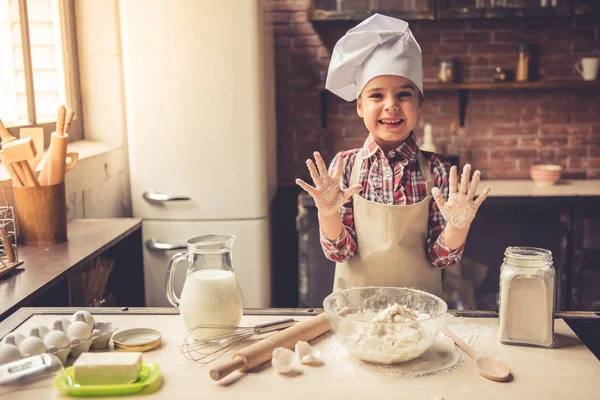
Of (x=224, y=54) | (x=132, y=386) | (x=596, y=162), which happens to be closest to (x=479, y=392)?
(x=132, y=386)

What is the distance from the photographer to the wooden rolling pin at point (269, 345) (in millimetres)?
1028

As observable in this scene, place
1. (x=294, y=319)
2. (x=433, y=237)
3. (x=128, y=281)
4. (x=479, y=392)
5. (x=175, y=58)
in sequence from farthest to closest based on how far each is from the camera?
(x=175, y=58)
(x=128, y=281)
(x=433, y=237)
(x=294, y=319)
(x=479, y=392)

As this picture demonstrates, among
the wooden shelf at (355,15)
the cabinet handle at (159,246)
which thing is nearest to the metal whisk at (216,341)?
the cabinet handle at (159,246)

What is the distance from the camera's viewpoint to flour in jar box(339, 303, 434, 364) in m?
1.08

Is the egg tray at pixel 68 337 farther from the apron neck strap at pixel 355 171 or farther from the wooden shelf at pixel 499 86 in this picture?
the wooden shelf at pixel 499 86

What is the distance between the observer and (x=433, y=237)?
1.77 m

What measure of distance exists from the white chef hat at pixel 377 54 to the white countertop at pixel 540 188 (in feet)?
4.89

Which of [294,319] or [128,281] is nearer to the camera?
[294,319]

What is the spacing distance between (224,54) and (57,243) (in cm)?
125

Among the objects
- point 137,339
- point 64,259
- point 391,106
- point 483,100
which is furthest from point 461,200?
point 483,100

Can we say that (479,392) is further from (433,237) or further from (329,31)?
(329,31)

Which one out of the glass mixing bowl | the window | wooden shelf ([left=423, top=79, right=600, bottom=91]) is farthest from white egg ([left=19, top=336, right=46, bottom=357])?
wooden shelf ([left=423, top=79, right=600, bottom=91])

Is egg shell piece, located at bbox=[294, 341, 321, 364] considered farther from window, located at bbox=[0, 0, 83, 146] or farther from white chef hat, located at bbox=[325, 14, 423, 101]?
window, located at bbox=[0, 0, 83, 146]

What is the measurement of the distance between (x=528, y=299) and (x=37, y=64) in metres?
2.46
